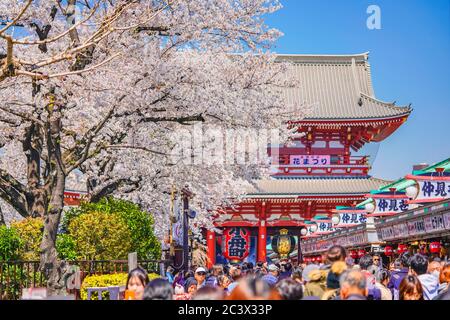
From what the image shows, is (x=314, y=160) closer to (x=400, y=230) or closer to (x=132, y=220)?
(x=400, y=230)

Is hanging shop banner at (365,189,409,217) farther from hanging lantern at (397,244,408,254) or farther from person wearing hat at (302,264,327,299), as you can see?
person wearing hat at (302,264,327,299)

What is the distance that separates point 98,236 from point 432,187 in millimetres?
8143

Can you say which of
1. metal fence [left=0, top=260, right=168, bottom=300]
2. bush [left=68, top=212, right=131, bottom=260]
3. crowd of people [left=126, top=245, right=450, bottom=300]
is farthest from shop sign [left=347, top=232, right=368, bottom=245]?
crowd of people [left=126, top=245, right=450, bottom=300]

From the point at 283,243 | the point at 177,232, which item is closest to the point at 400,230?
the point at 177,232

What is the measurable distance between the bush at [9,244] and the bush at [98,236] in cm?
175

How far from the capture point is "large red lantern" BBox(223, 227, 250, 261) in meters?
45.9

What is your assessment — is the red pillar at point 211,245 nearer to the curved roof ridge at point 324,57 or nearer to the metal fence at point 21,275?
the curved roof ridge at point 324,57

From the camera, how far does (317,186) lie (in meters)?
42.2

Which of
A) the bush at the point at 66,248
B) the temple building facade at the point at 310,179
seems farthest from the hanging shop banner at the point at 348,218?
the bush at the point at 66,248

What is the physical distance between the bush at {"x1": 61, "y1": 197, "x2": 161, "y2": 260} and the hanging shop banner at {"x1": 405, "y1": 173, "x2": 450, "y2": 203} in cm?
694

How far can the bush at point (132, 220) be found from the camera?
18531mm

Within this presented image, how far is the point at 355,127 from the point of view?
143 ft

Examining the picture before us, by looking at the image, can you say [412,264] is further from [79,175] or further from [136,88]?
[79,175]

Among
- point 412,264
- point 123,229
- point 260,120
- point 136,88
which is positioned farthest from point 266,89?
point 412,264
